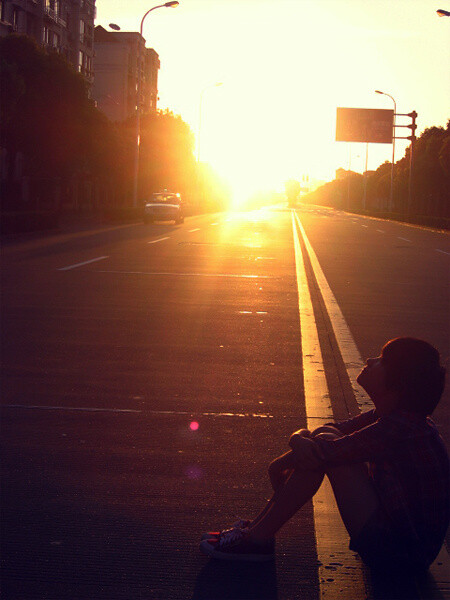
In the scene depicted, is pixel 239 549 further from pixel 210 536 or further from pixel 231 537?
pixel 210 536

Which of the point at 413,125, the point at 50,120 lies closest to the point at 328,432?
the point at 50,120

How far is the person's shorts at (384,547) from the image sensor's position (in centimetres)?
364

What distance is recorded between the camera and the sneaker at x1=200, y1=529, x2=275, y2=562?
A: 3.94 m

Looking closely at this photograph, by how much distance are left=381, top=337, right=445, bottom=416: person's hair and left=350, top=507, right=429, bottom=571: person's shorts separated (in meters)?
0.46

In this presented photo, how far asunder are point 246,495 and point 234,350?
15.0ft

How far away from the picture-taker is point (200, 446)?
5734 mm

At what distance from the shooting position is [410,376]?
11.7ft

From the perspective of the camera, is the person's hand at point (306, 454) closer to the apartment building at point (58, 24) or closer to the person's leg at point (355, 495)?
the person's leg at point (355, 495)

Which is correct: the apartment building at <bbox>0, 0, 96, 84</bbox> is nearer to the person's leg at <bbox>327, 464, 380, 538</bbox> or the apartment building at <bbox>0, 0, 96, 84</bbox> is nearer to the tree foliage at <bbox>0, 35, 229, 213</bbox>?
the tree foliage at <bbox>0, 35, 229, 213</bbox>

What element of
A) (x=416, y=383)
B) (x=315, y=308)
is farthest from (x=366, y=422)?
(x=315, y=308)

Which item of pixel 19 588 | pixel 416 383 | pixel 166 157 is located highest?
pixel 166 157

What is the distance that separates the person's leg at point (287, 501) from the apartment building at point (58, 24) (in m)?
65.5

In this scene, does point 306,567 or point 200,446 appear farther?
point 200,446

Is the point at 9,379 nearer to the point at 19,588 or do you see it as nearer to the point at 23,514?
the point at 23,514
